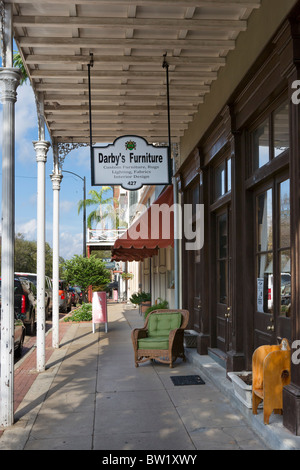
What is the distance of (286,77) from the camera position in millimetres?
A: 5148

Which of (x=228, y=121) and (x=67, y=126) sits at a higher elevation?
A: (x=67, y=126)

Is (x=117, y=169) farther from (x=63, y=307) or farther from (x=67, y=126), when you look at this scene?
(x=63, y=307)

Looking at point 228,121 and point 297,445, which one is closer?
point 297,445

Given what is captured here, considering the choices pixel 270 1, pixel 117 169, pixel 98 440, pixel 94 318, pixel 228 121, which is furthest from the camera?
pixel 94 318

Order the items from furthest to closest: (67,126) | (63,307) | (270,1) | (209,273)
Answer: (63,307)
(67,126)
(209,273)
(270,1)

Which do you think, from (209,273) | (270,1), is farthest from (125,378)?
(270,1)

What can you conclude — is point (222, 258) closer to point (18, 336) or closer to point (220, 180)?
point (220, 180)

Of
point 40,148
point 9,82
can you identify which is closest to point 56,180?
point 40,148

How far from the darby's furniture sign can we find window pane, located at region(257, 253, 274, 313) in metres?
2.31

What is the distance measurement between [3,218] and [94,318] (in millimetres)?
8789

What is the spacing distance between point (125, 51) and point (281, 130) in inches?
117

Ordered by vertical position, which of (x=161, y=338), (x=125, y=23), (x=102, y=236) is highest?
(x=125, y=23)

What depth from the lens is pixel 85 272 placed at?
2220cm

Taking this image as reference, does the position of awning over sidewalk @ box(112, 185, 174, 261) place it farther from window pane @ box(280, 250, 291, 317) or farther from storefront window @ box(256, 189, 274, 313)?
window pane @ box(280, 250, 291, 317)
